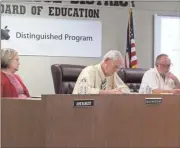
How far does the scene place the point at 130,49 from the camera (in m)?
5.88

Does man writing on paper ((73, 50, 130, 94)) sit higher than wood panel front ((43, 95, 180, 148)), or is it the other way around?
man writing on paper ((73, 50, 130, 94))

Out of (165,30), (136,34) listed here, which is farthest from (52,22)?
(165,30)

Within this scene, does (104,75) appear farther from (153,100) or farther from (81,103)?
(81,103)

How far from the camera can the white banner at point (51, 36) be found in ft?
18.4

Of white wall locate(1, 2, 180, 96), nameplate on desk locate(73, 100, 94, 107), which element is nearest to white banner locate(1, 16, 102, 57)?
white wall locate(1, 2, 180, 96)

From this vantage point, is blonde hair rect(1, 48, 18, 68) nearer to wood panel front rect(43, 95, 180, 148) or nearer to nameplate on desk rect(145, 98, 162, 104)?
wood panel front rect(43, 95, 180, 148)

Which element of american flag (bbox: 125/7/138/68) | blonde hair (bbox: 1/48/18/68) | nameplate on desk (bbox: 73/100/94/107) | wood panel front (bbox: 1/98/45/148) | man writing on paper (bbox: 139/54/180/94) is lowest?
wood panel front (bbox: 1/98/45/148)

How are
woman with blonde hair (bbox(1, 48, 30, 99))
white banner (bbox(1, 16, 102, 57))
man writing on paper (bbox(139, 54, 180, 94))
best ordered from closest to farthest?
1. woman with blonde hair (bbox(1, 48, 30, 99))
2. man writing on paper (bbox(139, 54, 180, 94))
3. white banner (bbox(1, 16, 102, 57))

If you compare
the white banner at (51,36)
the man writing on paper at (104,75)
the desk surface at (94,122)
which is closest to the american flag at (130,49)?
the white banner at (51,36)

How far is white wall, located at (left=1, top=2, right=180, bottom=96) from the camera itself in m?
5.75

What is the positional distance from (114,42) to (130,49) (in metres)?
0.32

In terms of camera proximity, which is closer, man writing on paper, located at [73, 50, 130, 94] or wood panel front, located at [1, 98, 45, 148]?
wood panel front, located at [1, 98, 45, 148]

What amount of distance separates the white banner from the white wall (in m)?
0.10

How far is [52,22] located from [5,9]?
71cm
